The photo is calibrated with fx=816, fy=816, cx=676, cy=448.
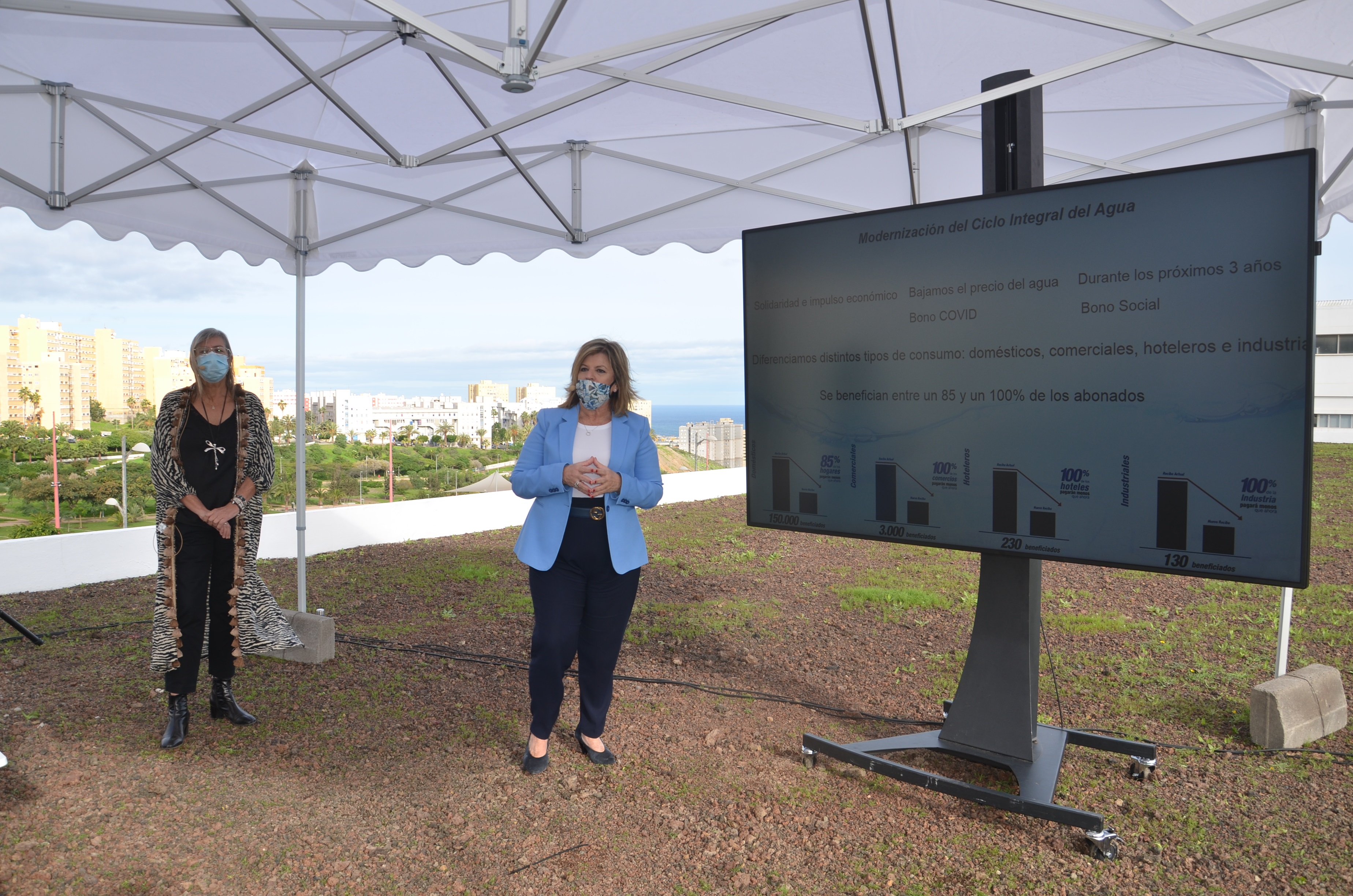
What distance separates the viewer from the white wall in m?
Answer: 7.29

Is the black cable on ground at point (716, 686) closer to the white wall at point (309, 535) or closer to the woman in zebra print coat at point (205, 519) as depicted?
the white wall at point (309, 535)

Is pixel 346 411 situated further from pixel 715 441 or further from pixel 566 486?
pixel 566 486

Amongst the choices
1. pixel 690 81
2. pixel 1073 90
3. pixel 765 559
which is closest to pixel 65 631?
pixel 690 81

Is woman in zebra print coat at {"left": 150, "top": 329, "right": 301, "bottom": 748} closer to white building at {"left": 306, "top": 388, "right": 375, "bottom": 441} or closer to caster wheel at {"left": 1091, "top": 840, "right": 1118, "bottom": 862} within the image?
caster wheel at {"left": 1091, "top": 840, "right": 1118, "bottom": 862}

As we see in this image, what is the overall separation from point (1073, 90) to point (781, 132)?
5.22 feet

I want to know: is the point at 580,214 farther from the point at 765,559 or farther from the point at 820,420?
the point at 765,559

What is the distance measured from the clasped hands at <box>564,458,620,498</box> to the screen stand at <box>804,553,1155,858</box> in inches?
55.8

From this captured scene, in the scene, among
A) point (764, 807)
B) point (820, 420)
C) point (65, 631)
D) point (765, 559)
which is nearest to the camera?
point (764, 807)

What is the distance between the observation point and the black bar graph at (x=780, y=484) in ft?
10.9

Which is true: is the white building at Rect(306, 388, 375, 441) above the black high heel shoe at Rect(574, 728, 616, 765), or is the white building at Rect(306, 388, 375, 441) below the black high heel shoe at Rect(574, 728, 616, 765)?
above

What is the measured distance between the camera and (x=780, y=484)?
10.9 ft

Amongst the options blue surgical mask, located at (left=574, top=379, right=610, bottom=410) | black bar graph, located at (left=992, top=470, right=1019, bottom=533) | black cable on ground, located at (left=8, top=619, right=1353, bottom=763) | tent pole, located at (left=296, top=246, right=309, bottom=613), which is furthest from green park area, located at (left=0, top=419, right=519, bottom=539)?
black bar graph, located at (left=992, top=470, right=1019, bottom=533)

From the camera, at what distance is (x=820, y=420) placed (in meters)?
3.23

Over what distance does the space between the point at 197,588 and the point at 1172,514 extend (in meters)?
3.72
